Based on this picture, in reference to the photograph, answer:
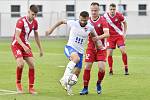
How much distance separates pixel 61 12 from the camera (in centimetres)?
5572

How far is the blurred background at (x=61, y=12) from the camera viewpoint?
54.8 m

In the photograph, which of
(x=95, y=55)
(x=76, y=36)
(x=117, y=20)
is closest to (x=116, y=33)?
(x=117, y=20)

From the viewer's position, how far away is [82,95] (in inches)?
554

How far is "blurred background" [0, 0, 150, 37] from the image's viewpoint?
180 ft

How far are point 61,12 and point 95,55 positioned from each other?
41382mm

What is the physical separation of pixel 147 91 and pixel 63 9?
4483 cm

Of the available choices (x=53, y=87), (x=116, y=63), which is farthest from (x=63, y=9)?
(x=53, y=87)

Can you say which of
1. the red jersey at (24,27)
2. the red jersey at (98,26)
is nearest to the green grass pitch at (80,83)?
the red jersey at (98,26)

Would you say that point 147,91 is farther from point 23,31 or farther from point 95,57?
point 23,31

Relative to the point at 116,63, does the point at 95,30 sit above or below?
above

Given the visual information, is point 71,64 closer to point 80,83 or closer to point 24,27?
point 24,27

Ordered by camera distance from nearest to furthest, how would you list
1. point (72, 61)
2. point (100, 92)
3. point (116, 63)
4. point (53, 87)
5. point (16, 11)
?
point (72, 61), point (100, 92), point (53, 87), point (116, 63), point (16, 11)

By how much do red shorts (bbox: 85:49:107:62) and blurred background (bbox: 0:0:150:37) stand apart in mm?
39158

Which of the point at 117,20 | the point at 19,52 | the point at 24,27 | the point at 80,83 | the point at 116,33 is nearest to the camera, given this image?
the point at 24,27
